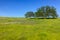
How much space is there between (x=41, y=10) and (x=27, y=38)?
343ft

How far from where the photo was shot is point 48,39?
15.2 metres

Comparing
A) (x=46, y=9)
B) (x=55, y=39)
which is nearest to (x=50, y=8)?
(x=46, y=9)

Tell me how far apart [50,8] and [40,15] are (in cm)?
1045

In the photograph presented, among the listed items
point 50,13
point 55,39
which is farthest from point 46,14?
point 55,39

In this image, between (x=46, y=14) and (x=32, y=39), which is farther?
(x=46, y=14)

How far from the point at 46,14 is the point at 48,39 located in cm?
10256

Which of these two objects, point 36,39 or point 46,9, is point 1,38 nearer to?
point 36,39

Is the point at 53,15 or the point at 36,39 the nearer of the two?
the point at 36,39

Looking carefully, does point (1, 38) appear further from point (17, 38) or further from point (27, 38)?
point (27, 38)

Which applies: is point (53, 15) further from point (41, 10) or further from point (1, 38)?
point (1, 38)

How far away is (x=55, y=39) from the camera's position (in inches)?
597

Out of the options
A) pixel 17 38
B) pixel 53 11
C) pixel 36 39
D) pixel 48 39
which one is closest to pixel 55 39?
pixel 48 39

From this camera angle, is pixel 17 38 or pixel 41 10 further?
pixel 41 10

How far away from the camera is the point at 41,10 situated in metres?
119
